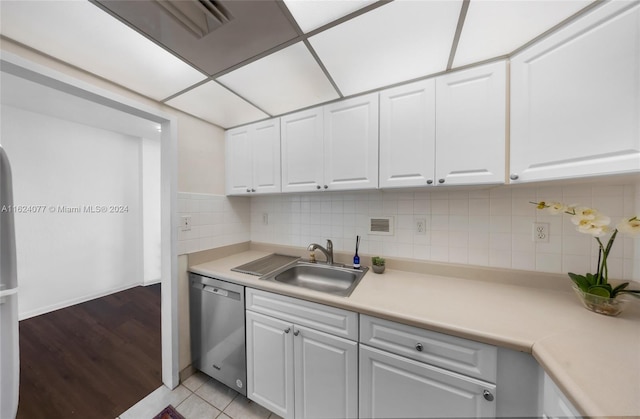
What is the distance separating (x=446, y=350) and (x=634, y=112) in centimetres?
107

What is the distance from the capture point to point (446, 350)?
0.84 meters

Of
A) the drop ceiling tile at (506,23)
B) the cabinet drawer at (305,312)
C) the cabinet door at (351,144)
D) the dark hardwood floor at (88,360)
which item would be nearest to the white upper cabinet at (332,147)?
the cabinet door at (351,144)

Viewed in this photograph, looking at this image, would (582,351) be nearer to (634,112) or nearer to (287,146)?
(634,112)

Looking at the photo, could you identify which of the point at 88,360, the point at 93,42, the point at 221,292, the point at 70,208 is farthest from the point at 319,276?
the point at 70,208

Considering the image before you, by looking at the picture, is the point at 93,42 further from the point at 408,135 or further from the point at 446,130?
the point at 446,130

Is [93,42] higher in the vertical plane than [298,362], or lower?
higher

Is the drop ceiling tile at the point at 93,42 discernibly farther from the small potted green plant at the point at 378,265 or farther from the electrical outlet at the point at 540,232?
the electrical outlet at the point at 540,232

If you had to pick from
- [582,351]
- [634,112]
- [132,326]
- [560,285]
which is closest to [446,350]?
[582,351]

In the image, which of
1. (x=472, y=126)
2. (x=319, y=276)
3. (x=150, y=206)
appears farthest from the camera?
(x=150, y=206)

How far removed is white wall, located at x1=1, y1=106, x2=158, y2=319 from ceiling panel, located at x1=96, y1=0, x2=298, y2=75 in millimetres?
2954

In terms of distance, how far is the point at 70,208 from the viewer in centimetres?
263

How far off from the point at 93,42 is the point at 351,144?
1362 millimetres

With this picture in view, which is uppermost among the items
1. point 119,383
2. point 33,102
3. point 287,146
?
point 33,102

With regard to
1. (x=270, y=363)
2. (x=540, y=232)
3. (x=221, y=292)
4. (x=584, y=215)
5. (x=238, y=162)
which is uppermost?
(x=238, y=162)
